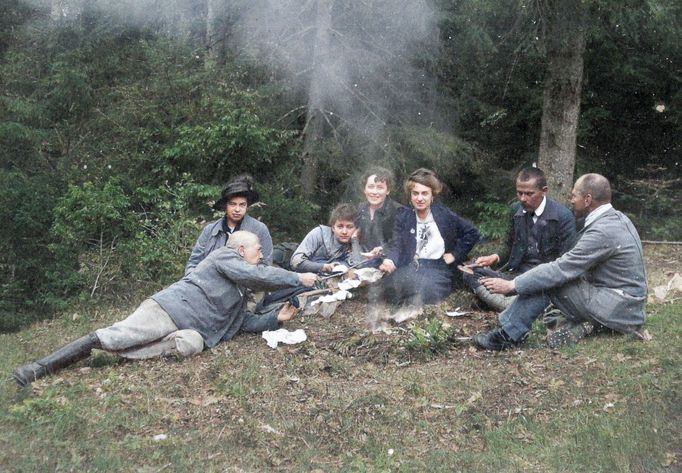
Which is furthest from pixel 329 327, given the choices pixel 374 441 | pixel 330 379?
pixel 374 441

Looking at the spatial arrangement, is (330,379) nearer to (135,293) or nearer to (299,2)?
(135,293)

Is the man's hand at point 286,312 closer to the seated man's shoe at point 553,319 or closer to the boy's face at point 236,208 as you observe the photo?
the boy's face at point 236,208

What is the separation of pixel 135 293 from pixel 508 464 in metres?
5.83

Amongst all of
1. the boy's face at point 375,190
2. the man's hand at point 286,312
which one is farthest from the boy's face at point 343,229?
the man's hand at point 286,312

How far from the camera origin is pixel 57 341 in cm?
724

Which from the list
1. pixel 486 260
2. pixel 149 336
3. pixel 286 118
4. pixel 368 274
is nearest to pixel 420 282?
pixel 368 274

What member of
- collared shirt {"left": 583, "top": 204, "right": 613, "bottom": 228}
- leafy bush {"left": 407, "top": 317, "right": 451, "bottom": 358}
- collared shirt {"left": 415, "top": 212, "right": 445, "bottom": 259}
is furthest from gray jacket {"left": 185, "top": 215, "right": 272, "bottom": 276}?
collared shirt {"left": 583, "top": 204, "right": 613, "bottom": 228}

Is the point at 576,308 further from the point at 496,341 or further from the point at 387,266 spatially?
the point at 387,266

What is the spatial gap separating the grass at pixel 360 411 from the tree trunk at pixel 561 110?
403 centimetres

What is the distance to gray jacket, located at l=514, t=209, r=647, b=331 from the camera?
550 centimetres

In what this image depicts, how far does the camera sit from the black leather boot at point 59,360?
536cm

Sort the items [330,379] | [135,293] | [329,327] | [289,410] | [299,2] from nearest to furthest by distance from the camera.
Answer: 1. [289,410]
2. [330,379]
3. [329,327]
4. [135,293]
5. [299,2]

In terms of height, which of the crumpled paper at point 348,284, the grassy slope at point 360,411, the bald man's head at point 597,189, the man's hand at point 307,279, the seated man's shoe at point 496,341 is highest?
the bald man's head at point 597,189

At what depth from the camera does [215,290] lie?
6.04 metres
